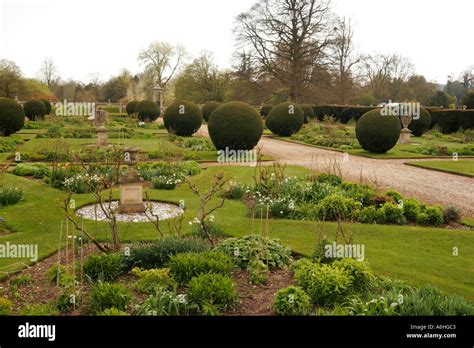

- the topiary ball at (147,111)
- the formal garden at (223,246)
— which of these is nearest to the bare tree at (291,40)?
the topiary ball at (147,111)

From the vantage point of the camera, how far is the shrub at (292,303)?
4.40m

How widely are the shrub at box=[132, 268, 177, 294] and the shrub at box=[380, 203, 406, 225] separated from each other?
457cm

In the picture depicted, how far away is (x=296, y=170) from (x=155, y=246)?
26.4 ft

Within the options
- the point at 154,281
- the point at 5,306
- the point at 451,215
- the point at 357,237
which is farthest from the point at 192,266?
the point at 451,215

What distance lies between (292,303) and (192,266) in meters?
1.23

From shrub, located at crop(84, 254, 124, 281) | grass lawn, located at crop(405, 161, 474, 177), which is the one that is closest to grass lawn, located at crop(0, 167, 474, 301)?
shrub, located at crop(84, 254, 124, 281)

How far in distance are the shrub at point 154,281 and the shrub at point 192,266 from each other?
0.41ft

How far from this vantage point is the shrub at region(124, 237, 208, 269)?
5574 millimetres

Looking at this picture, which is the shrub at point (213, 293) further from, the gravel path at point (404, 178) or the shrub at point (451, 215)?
the gravel path at point (404, 178)

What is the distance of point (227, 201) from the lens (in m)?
9.54

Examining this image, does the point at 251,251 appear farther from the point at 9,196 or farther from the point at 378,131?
the point at 378,131

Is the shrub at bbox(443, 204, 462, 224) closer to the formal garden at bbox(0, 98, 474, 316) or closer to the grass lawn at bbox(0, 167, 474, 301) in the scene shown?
the formal garden at bbox(0, 98, 474, 316)

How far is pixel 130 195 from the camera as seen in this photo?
870 centimetres
